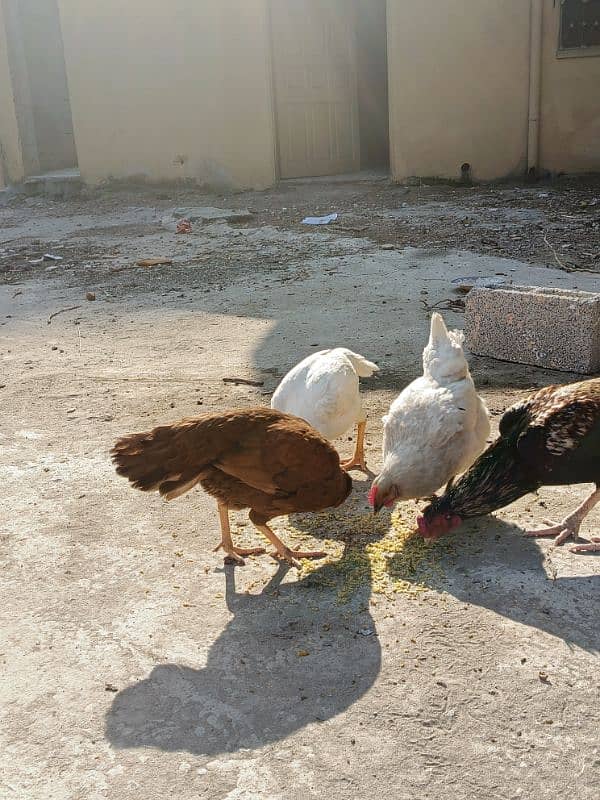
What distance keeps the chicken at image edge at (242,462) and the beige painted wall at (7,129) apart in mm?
14439

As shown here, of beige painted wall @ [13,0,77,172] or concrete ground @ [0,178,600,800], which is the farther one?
beige painted wall @ [13,0,77,172]

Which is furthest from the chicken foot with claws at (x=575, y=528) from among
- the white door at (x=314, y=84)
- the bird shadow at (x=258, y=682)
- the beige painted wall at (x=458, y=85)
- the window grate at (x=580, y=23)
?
the white door at (x=314, y=84)

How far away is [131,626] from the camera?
9.97 feet

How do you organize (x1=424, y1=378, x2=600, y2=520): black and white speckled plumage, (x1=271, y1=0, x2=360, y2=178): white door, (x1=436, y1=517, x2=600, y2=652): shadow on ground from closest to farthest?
(x1=436, y1=517, x2=600, y2=652): shadow on ground < (x1=424, y1=378, x2=600, y2=520): black and white speckled plumage < (x1=271, y1=0, x2=360, y2=178): white door

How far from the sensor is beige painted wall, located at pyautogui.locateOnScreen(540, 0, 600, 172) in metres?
12.3

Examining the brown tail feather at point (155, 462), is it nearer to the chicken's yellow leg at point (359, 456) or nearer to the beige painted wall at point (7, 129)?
the chicken's yellow leg at point (359, 456)

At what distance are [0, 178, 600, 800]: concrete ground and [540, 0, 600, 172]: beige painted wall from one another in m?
8.39

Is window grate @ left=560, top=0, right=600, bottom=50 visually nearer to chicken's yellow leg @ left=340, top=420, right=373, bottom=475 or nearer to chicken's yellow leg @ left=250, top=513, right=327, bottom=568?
chicken's yellow leg @ left=340, top=420, right=373, bottom=475

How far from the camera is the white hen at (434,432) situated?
3.46 metres

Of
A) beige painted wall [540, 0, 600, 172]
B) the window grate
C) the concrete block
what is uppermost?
the window grate

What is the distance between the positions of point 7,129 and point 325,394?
14.4m

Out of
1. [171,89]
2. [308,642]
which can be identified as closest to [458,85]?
[171,89]

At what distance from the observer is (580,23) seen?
40.0 ft

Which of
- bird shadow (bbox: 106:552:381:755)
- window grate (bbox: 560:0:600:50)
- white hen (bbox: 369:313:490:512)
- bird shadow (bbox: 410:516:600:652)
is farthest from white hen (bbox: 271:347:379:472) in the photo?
window grate (bbox: 560:0:600:50)
